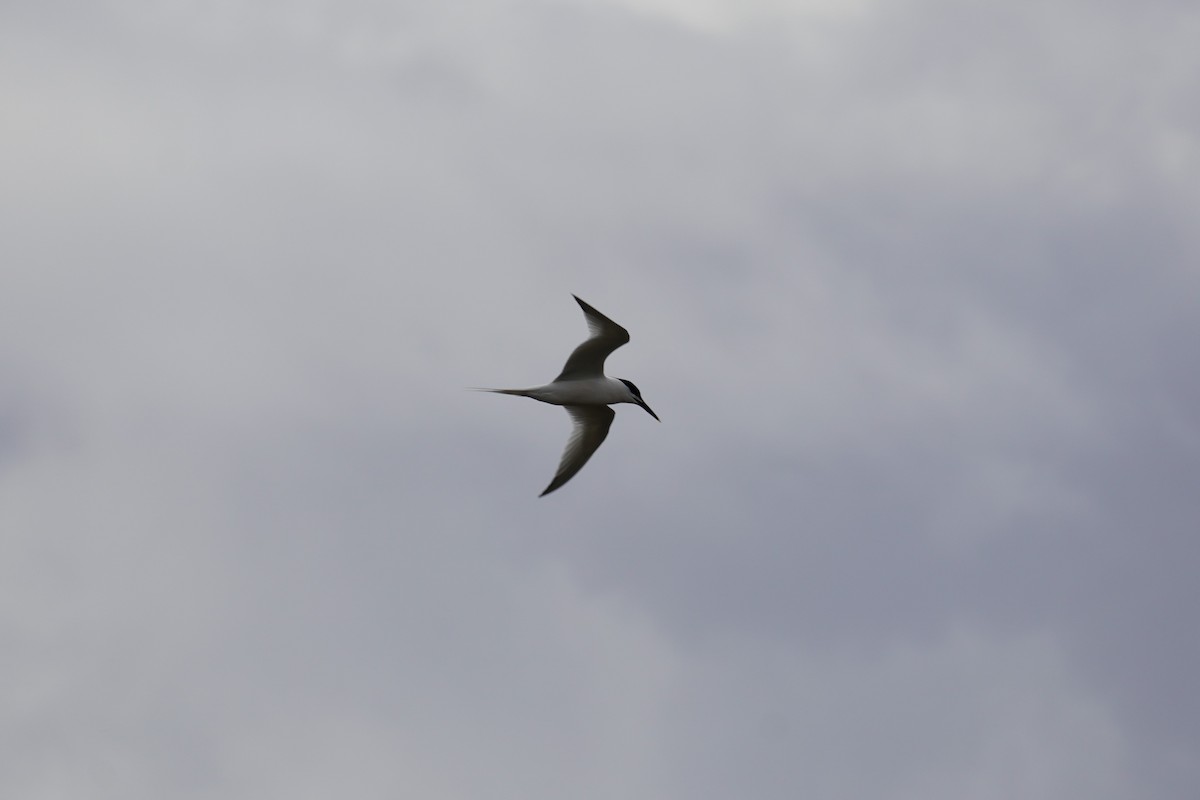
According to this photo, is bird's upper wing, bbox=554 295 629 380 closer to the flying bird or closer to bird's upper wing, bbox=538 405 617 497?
the flying bird

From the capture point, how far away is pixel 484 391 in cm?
2472

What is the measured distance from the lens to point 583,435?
92.1ft

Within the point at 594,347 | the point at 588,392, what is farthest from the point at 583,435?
the point at 594,347

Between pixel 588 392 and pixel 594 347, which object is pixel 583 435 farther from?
pixel 594 347

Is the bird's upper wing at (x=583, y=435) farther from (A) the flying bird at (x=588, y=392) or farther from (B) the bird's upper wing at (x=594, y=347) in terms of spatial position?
(B) the bird's upper wing at (x=594, y=347)

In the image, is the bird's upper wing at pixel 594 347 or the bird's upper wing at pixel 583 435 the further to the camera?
the bird's upper wing at pixel 583 435

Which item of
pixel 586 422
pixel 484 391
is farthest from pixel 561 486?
pixel 484 391

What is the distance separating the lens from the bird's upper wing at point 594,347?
2572 centimetres

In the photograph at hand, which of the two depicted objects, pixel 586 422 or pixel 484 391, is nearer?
pixel 484 391

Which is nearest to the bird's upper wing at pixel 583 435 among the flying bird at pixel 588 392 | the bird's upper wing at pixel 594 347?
the flying bird at pixel 588 392

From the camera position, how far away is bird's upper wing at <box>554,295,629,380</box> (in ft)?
84.4

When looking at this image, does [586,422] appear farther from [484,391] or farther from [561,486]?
[484,391]

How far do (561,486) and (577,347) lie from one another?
2.70m

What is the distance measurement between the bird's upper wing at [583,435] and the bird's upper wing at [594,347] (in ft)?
3.52
